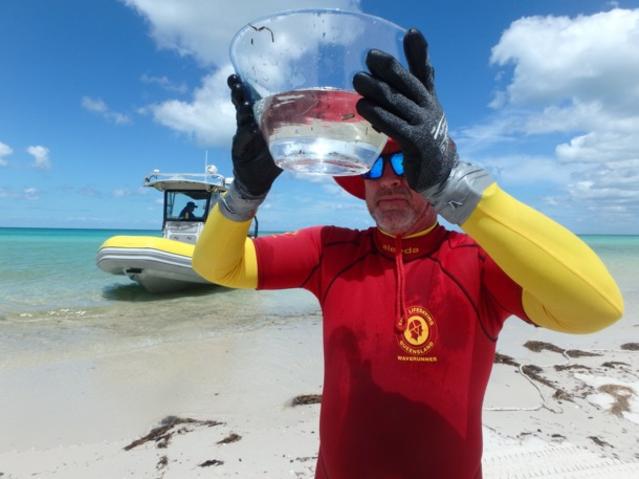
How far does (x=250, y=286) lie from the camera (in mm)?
1582

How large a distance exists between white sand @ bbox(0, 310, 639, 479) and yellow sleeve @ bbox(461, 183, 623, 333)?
7.07ft

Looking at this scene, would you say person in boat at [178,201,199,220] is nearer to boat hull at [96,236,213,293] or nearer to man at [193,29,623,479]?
boat hull at [96,236,213,293]

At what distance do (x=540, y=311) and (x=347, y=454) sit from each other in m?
0.72

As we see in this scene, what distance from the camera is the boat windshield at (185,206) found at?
10867mm

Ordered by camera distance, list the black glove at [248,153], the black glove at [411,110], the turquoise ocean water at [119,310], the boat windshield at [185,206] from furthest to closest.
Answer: the boat windshield at [185,206] < the turquoise ocean water at [119,310] < the black glove at [248,153] < the black glove at [411,110]

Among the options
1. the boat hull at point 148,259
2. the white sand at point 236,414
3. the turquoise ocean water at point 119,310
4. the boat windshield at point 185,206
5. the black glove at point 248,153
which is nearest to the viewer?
the black glove at point 248,153

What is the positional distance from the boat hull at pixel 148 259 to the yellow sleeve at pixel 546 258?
9.36 metres

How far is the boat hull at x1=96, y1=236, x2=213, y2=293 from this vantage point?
9.72 m

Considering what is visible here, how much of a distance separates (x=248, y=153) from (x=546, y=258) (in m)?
0.80

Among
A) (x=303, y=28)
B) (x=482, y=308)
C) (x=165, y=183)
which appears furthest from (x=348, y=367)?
(x=165, y=183)

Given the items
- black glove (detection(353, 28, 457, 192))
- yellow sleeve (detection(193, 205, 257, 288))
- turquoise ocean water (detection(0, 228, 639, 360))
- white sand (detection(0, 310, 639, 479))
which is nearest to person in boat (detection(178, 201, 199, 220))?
turquoise ocean water (detection(0, 228, 639, 360))

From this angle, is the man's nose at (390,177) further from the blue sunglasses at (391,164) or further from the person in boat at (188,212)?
the person in boat at (188,212)

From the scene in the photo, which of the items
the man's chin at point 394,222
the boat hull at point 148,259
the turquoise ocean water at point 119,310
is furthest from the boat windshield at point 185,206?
the man's chin at point 394,222

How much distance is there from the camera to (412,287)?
4.54 feet
